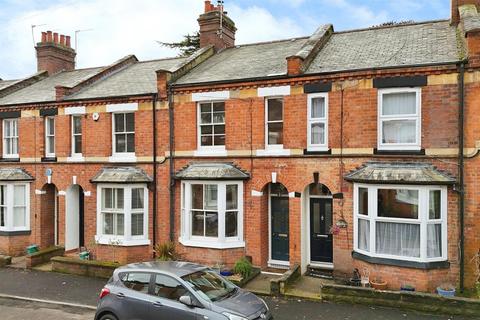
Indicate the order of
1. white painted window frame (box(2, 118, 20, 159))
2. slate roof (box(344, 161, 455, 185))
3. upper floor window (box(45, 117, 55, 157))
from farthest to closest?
1. white painted window frame (box(2, 118, 20, 159))
2. upper floor window (box(45, 117, 55, 157))
3. slate roof (box(344, 161, 455, 185))

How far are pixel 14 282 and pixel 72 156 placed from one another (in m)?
5.31

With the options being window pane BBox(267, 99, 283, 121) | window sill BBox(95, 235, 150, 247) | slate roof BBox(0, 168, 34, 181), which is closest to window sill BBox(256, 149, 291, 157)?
window pane BBox(267, 99, 283, 121)

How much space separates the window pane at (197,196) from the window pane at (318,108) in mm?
4542

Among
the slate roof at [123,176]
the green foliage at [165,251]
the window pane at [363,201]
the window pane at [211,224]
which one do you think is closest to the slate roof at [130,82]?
the slate roof at [123,176]

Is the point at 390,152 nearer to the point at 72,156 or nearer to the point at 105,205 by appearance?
the point at 105,205

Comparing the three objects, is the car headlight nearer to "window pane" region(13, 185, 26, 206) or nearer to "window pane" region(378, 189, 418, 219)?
"window pane" region(378, 189, 418, 219)

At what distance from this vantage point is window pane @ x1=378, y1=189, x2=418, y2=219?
11125mm

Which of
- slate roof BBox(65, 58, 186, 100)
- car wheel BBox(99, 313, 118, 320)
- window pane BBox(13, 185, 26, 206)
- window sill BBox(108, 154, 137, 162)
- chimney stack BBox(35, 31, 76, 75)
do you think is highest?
chimney stack BBox(35, 31, 76, 75)

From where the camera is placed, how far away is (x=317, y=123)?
1282cm

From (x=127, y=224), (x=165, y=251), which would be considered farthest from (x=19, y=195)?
(x=165, y=251)

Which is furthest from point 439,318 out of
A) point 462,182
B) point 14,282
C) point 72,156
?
point 72,156

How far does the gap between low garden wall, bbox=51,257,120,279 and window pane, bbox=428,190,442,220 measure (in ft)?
32.3

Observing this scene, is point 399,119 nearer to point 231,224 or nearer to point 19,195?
point 231,224

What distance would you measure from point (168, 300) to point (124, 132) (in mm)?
9119
